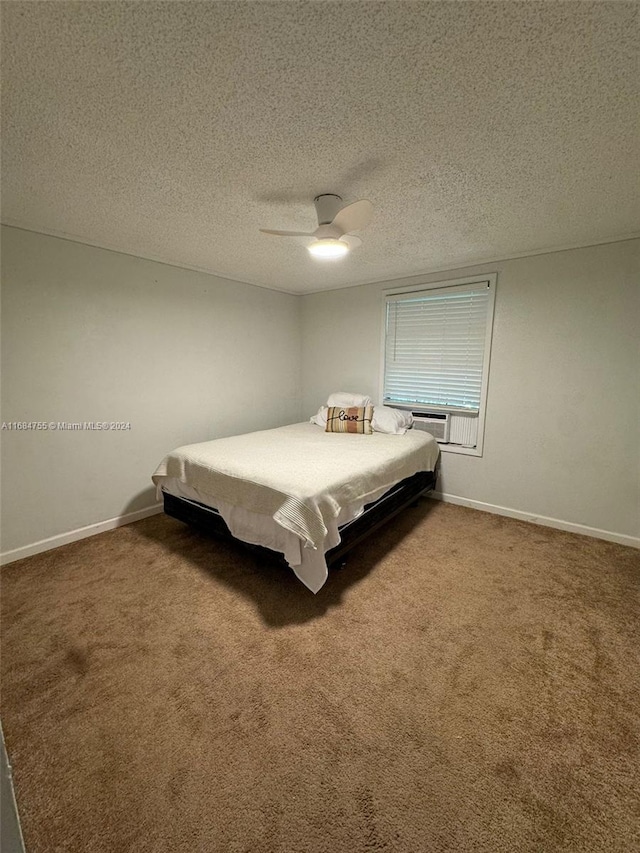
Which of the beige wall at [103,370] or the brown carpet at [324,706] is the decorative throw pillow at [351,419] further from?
the brown carpet at [324,706]

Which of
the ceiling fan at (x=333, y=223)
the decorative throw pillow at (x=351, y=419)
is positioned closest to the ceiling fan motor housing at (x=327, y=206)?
the ceiling fan at (x=333, y=223)

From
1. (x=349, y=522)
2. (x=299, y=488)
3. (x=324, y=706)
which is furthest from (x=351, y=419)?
(x=324, y=706)

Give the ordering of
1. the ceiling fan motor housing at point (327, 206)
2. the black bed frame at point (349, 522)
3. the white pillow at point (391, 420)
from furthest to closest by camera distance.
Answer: the white pillow at point (391, 420), the black bed frame at point (349, 522), the ceiling fan motor housing at point (327, 206)

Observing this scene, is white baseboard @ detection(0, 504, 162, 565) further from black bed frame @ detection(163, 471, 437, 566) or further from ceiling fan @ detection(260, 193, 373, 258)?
ceiling fan @ detection(260, 193, 373, 258)

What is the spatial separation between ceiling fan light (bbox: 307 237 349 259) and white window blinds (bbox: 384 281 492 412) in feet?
Result: 5.39

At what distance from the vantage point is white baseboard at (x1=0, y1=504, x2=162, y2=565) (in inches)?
94.1

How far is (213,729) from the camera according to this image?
1.30m

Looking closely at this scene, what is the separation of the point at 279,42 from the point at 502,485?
3.28 metres

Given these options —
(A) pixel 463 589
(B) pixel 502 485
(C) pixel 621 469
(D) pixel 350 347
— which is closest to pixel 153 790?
(A) pixel 463 589

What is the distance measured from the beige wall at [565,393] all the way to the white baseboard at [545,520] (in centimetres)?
3

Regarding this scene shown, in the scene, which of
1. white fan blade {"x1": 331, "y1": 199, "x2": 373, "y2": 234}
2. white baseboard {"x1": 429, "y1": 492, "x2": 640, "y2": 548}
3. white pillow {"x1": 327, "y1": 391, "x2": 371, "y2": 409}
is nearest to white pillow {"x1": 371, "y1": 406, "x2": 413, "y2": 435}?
white pillow {"x1": 327, "y1": 391, "x2": 371, "y2": 409}

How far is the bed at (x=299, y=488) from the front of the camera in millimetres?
1878

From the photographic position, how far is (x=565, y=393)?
2752mm

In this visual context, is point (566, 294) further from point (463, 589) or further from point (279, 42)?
point (279, 42)
